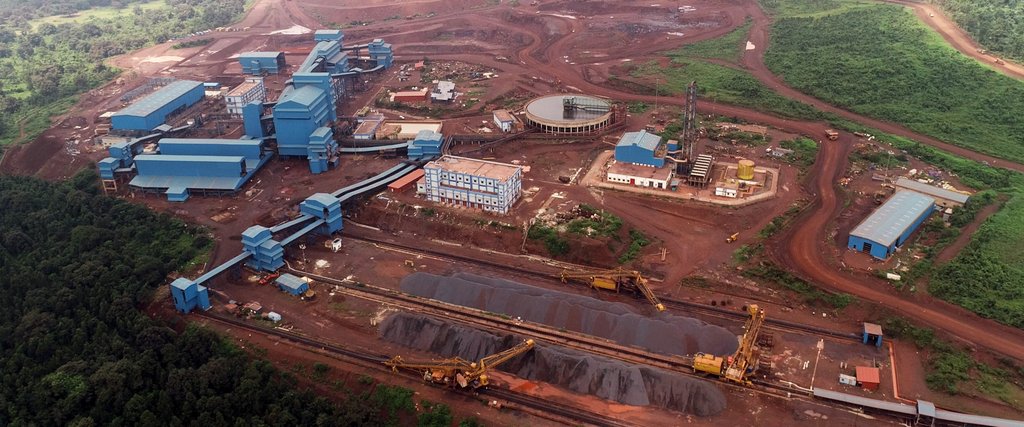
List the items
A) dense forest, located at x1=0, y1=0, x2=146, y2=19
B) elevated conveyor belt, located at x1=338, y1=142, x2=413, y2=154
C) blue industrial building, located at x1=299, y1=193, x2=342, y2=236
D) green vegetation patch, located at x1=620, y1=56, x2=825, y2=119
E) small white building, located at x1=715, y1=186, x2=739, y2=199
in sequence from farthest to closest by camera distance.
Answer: dense forest, located at x1=0, y1=0, x2=146, y2=19
green vegetation patch, located at x1=620, y1=56, x2=825, y2=119
elevated conveyor belt, located at x1=338, y1=142, x2=413, y2=154
small white building, located at x1=715, y1=186, x2=739, y2=199
blue industrial building, located at x1=299, y1=193, x2=342, y2=236

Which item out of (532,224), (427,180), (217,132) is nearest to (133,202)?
(217,132)

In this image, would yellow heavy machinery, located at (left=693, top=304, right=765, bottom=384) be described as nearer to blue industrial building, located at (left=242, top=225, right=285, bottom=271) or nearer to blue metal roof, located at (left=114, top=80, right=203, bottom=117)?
blue industrial building, located at (left=242, top=225, right=285, bottom=271)

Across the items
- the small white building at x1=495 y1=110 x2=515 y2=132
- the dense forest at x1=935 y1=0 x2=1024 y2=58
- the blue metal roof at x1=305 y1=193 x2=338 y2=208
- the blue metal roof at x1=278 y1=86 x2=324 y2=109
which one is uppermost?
the dense forest at x1=935 y1=0 x2=1024 y2=58

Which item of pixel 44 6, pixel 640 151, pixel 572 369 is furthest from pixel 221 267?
pixel 44 6

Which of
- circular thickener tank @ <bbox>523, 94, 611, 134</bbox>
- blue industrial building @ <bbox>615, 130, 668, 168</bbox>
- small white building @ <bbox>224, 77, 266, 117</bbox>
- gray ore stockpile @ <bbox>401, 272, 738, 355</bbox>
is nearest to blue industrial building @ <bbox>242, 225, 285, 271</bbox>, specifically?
gray ore stockpile @ <bbox>401, 272, 738, 355</bbox>

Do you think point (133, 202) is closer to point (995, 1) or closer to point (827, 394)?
point (827, 394)

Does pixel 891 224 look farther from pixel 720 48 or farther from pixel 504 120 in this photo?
pixel 720 48
